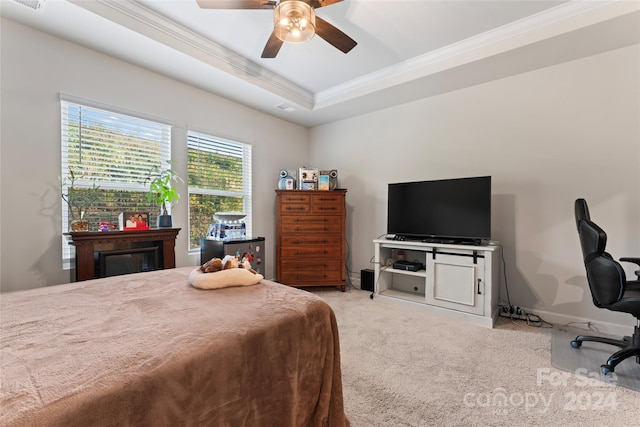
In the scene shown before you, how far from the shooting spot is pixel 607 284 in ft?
6.23

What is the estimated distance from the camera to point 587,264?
2029 mm

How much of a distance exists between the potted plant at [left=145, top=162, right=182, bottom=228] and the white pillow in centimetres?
158

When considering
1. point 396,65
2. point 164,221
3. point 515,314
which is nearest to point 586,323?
point 515,314

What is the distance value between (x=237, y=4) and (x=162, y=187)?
5.97 ft

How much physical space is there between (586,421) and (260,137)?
416 centimetres

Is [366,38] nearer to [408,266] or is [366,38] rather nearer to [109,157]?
[408,266]

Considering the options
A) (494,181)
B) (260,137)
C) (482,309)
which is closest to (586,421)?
(482,309)

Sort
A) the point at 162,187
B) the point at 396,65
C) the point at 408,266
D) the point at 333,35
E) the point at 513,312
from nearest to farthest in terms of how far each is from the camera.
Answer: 1. the point at 333,35
2. the point at 162,187
3. the point at 513,312
4. the point at 396,65
5. the point at 408,266

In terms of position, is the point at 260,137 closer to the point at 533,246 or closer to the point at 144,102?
the point at 144,102

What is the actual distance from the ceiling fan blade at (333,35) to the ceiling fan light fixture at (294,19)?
0.17m

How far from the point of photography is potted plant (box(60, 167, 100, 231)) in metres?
2.35

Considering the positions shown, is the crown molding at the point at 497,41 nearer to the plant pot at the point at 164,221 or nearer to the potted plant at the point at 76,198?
the plant pot at the point at 164,221

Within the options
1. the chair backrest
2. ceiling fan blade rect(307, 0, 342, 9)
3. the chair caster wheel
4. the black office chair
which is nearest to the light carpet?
the chair caster wheel

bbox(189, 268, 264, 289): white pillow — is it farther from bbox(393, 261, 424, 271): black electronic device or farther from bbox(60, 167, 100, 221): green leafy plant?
bbox(393, 261, 424, 271): black electronic device
